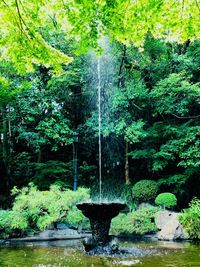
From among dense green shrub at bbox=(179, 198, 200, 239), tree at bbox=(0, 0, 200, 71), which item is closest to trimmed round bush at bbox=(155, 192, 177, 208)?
dense green shrub at bbox=(179, 198, 200, 239)

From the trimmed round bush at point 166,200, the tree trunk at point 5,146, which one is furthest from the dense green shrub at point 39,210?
the tree trunk at point 5,146

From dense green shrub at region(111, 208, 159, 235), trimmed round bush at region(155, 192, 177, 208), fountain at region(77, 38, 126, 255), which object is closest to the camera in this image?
fountain at region(77, 38, 126, 255)

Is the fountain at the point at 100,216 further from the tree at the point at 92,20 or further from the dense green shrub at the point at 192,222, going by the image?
the tree at the point at 92,20

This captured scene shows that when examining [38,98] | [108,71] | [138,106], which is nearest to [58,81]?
[38,98]

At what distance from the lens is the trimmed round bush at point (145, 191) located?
14.3 m

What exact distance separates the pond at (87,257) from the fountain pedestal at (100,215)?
63 centimetres

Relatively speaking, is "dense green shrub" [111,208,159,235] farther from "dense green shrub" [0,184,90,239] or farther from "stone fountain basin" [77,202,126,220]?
"stone fountain basin" [77,202,126,220]

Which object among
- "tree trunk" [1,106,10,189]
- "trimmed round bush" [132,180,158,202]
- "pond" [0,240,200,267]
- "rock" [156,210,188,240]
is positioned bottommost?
"pond" [0,240,200,267]

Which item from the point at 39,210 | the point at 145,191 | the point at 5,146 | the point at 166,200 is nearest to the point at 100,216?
the point at 39,210

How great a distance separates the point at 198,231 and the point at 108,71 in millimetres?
9526

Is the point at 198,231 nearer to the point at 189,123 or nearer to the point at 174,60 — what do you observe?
the point at 189,123

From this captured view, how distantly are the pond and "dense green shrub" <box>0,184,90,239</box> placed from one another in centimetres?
94

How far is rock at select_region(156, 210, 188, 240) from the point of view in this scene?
1077 centimetres

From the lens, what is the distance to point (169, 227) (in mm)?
11086
